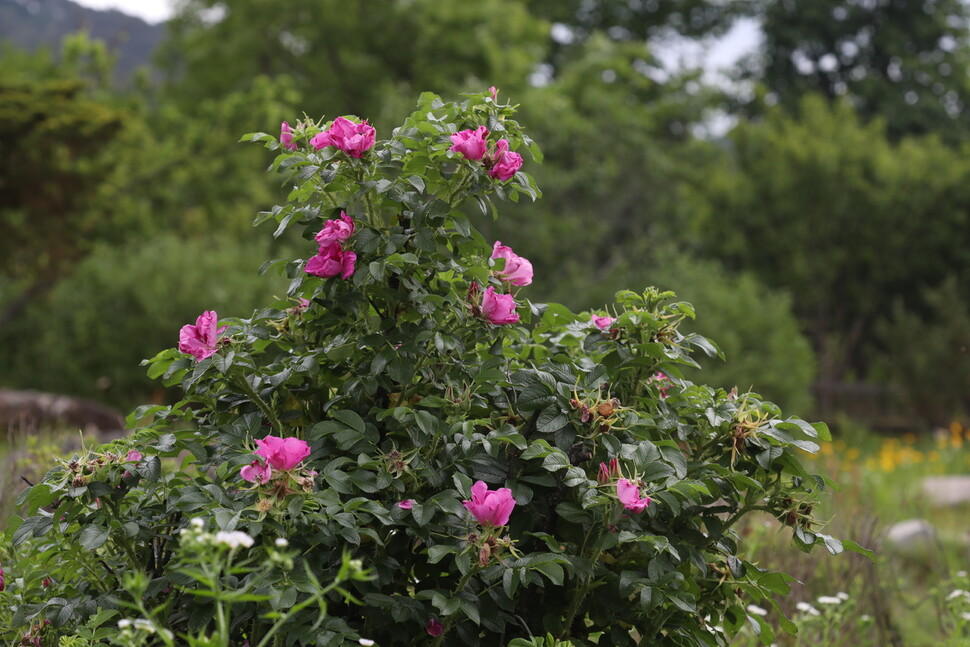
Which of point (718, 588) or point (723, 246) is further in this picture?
point (723, 246)

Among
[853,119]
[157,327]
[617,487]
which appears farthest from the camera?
[853,119]

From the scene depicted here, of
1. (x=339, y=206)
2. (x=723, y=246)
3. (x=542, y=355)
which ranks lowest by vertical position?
(x=723, y=246)

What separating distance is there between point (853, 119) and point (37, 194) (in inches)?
442

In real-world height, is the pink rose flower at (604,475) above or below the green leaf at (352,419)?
below

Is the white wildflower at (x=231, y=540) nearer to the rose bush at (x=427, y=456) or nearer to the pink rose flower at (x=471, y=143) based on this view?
the rose bush at (x=427, y=456)

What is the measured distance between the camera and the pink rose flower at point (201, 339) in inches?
73.4

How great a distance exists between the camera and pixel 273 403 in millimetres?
1928

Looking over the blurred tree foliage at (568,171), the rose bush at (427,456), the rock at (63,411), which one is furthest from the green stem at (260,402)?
the blurred tree foliage at (568,171)

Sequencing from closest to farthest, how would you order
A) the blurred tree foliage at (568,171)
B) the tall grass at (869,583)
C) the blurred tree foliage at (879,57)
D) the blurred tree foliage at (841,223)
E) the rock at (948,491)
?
the tall grass at (869,583) → the rock at (948,491) → the blurred tree foliage at (568,171) → the blurred tree foliage at (841,223) → the blurred tree foliage at (879,57)

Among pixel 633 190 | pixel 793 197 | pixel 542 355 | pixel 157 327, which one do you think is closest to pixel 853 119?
pixel 793 197

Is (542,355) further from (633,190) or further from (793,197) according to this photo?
(793,197)

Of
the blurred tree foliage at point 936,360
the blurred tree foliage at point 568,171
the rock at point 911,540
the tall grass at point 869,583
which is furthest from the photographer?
the blurred tree foliage at point 936,360

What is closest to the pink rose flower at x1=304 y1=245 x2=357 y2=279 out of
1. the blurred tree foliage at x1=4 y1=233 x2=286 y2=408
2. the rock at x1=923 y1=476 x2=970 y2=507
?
the rock at x1=923 y1=476 x2=970 y2=507

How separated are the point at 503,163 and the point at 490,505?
0.66 metres
